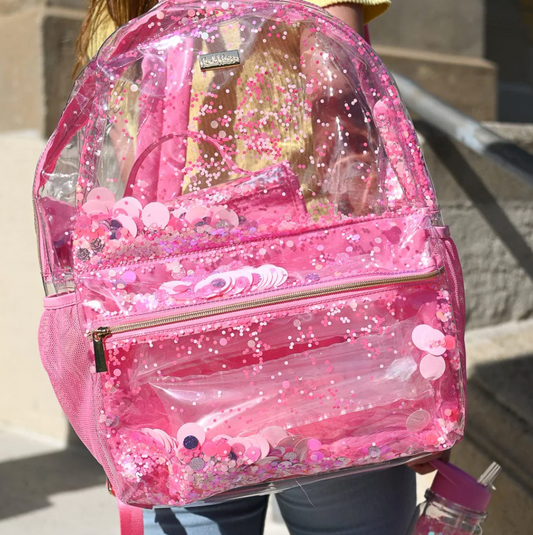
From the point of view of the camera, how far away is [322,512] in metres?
1.31

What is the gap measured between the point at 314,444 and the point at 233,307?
0.76 ft

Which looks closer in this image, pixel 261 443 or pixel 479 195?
pixel 261 443

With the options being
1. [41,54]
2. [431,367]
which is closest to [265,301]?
[431,367]

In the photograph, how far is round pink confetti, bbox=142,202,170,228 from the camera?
3.46 ft

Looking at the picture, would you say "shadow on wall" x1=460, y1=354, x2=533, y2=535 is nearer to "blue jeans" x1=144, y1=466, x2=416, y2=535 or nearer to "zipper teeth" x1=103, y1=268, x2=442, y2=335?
"blue jeans" x1=144, y1=466, x2=416, y2=535

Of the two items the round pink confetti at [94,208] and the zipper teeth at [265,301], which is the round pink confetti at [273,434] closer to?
the zipper teeth at [265,301]

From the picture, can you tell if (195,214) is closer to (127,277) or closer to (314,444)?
(127,277)

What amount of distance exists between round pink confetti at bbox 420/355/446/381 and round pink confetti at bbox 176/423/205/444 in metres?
0.33

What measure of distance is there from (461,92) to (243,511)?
277 cm

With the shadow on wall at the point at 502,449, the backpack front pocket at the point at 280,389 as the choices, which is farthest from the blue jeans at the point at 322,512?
the shadow on wall at the point at 502,449

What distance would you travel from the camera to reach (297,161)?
1116 mm

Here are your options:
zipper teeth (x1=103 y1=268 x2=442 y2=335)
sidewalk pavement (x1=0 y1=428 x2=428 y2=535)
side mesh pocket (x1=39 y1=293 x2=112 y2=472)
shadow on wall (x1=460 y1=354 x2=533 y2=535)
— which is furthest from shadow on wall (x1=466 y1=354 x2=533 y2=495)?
side mesh pocket (x1=39 y1=293 x2=112 y2=472)

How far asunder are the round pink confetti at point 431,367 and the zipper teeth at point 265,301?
0.12 metres

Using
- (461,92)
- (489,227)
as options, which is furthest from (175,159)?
(461,92)
